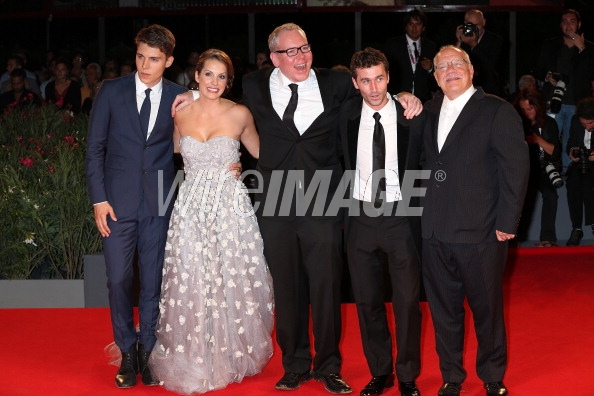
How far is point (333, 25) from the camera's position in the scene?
43.8 feet

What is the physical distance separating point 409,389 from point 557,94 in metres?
5.33

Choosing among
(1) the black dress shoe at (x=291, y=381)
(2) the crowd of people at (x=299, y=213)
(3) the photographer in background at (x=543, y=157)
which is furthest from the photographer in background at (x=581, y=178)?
(1) the black dress shoe at (x=291, y=381)

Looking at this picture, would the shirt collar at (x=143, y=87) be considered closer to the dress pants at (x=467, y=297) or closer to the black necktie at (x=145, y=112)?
the black necktie at (x=145, y=112)

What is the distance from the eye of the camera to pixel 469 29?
764cm

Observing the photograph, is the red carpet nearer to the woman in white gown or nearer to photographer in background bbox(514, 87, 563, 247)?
the woman in white gown

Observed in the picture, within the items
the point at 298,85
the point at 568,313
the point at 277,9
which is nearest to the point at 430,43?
the point at 277,9

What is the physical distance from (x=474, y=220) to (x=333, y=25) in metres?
9.44

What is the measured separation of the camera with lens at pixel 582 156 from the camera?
8250 millimetres

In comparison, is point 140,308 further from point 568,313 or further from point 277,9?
point 277,9

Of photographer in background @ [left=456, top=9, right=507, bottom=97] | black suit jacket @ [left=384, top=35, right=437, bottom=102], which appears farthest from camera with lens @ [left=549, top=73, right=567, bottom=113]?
photographer in background @ [left=456, top=9, right=507, bottom=97]

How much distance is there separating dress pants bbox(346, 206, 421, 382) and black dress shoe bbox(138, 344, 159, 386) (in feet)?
3.50

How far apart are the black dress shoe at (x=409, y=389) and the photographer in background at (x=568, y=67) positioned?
525cm

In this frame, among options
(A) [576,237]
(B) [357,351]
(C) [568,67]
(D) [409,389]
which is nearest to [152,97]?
(B) [357,351]

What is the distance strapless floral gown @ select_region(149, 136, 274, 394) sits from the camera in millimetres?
4539
